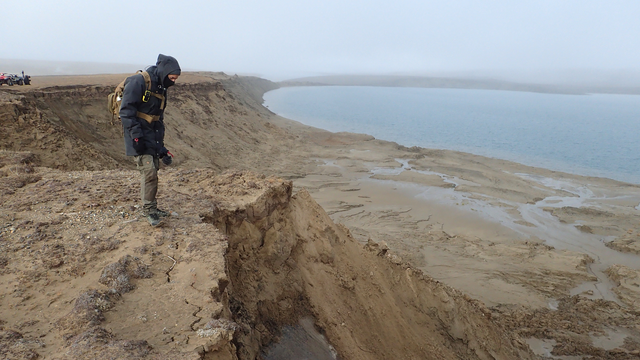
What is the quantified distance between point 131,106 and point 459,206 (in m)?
15.4

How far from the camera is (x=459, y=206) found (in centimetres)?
1695

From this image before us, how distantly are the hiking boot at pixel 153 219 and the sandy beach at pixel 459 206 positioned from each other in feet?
1.82

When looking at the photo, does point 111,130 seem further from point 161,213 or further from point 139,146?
point 139,146

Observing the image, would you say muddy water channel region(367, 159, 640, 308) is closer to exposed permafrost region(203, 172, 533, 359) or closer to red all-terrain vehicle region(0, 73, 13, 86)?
exposed permafrost region(203, 172, 533, 359)

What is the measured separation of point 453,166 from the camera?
77.9ft

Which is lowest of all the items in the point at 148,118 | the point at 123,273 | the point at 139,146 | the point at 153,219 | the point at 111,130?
the point at 123,273

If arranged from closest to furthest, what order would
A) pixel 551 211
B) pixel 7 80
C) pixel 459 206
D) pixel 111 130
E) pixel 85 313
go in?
pixel 85 313, pixel 111 130, pixel 551 211, pixel 459 206, pixel 7 80

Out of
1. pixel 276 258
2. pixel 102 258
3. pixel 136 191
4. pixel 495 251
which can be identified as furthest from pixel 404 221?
pixel 102 258

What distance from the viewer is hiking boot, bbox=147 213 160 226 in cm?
440

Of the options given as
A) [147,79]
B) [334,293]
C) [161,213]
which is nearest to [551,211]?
[334,293]

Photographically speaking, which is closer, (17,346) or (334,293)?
Answer: (17,346)

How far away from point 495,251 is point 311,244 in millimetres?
8529

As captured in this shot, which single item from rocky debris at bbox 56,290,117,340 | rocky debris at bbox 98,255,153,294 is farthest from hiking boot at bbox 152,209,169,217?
rocky debris at bbox 56,290,117,340

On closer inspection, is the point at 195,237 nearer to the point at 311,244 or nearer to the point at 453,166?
the point at 311,244
